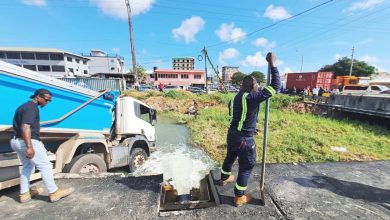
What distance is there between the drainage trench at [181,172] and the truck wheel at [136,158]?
16cm

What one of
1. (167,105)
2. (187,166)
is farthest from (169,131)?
(167,105)

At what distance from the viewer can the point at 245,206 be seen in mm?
2805

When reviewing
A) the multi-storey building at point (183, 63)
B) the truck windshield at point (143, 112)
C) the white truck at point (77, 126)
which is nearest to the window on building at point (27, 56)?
the truck windshield at point (143, 112)

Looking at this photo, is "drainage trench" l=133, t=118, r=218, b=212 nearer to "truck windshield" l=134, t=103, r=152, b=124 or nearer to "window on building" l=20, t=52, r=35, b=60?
"truck windshield" l=134, t=103, r=152, b=124

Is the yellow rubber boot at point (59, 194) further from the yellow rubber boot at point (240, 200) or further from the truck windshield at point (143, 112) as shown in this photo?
the truck windshield at point (143, 112)

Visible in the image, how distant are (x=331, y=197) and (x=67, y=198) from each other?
4.12 meters

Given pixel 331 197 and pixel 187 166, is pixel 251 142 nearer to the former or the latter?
pixel 331 197

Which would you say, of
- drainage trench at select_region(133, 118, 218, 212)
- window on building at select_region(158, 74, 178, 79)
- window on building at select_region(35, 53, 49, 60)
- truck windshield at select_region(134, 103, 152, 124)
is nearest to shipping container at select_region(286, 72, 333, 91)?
drainage trench at select_region(133, 118, 218, 212)

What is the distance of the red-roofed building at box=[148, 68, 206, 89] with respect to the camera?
4616 centimetres

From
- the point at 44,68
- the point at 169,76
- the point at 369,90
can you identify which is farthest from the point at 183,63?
the point at 369,90

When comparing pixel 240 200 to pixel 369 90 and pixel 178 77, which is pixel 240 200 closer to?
pixel 369 90

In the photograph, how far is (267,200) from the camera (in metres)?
2.98

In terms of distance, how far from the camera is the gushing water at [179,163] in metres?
5.59

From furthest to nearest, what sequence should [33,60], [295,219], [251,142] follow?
[33,60]
[251,142]
[295,219]
